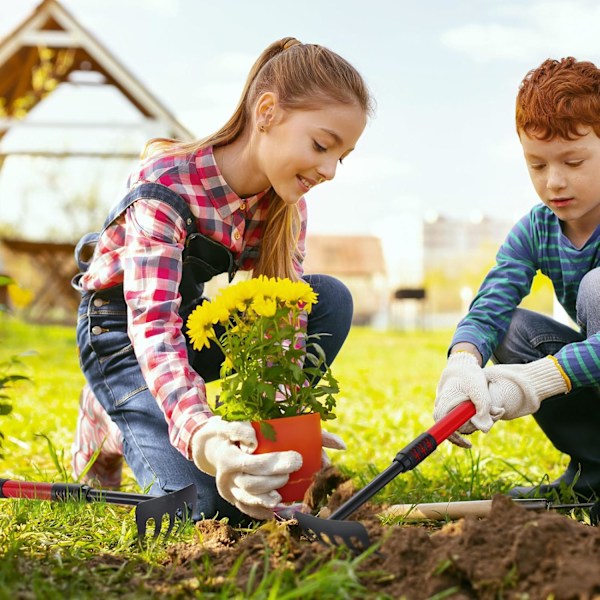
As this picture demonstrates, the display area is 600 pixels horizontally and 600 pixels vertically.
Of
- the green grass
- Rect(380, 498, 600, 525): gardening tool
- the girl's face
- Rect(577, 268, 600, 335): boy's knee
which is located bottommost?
the green grass

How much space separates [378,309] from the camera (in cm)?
1892

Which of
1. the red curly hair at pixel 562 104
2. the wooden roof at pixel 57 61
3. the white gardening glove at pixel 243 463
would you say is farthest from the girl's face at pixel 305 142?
the wooden roof at pixel 57 61

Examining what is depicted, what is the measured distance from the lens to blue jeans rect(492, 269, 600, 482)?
88.7 inches

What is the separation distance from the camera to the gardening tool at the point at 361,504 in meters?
1.35

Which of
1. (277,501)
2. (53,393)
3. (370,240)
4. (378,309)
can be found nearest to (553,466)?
(277,501)

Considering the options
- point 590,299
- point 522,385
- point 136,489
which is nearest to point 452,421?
point 522,385

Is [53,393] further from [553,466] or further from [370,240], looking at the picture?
[370,240]

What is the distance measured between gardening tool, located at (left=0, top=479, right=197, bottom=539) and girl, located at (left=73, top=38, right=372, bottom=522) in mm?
87

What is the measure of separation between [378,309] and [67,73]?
444 inches

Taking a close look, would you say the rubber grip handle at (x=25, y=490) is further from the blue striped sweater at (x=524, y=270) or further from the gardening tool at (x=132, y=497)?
the blue striped sweater at (x=524, y=270)

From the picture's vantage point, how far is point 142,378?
2.18 meters

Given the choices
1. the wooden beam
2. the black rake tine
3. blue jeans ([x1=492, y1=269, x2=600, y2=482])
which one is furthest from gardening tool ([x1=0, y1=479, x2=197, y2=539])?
the wooden beam

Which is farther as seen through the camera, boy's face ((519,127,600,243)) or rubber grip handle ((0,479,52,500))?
boy's face ((519,127,600,243))

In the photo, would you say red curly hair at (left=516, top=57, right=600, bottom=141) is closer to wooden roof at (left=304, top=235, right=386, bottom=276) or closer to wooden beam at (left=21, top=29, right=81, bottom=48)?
wooden beam at (left=21, top=29, right=81, bottom=48)
